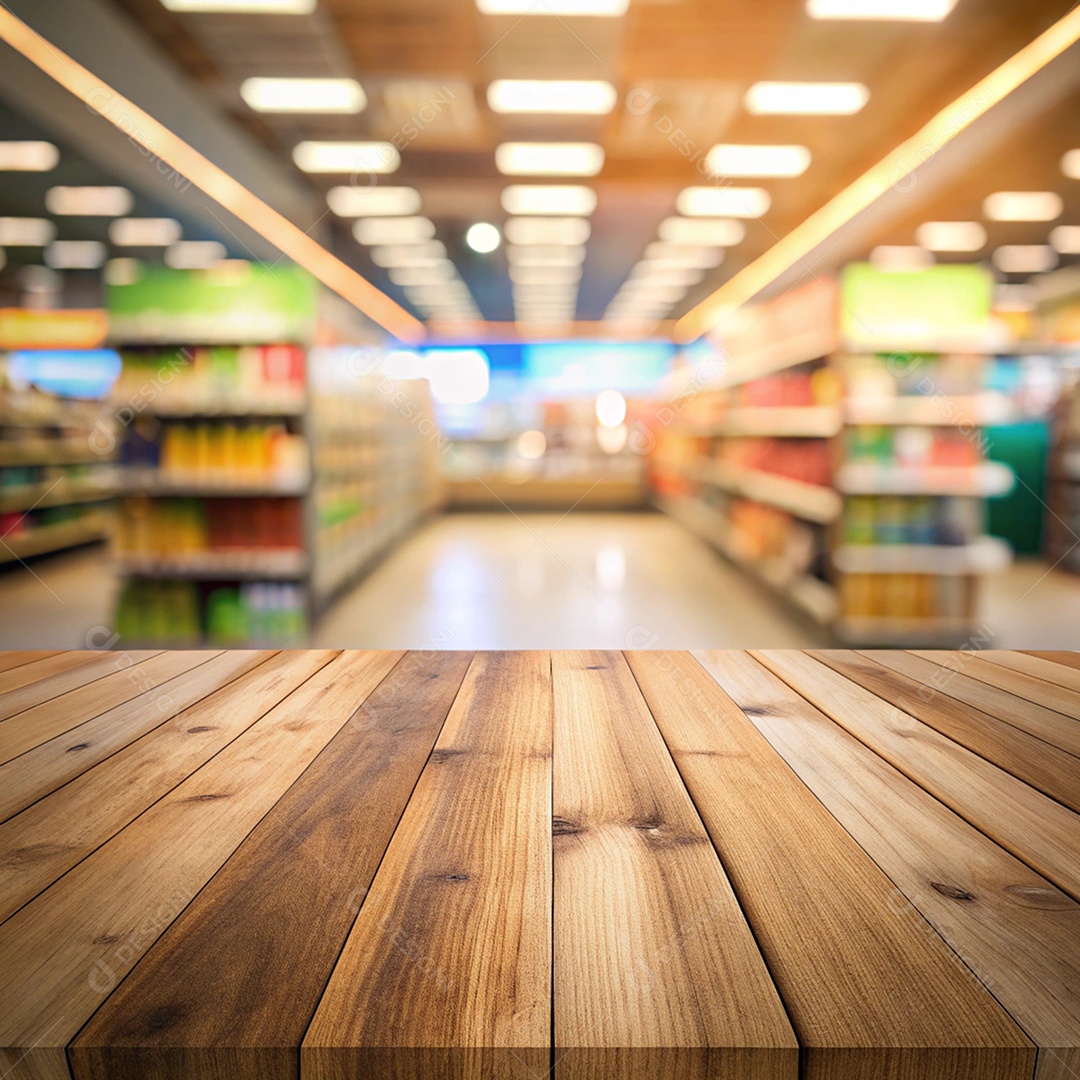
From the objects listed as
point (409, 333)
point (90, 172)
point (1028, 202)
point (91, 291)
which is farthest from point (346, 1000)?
point (409, 333)

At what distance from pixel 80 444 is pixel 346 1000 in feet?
32.2

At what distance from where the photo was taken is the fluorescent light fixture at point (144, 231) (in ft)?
21.5

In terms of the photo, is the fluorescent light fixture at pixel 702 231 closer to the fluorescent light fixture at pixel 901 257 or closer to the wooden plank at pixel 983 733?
the fluorescent light fixture at pixel 901 257

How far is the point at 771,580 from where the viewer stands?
6324 millimetres

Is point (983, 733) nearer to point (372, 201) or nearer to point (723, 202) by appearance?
point (723, 202)

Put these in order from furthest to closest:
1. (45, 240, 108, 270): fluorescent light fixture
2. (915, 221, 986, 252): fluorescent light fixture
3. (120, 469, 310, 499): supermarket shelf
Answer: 1. (45, 240, 108, 270): fluorescent light fixture
2. (915, 221, 986, 252): fluorescent light fixture
3. (120, 469, 310, 499): supermarket shelf

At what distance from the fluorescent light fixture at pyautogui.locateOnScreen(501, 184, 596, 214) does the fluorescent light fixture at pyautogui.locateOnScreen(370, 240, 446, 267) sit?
1.60 m

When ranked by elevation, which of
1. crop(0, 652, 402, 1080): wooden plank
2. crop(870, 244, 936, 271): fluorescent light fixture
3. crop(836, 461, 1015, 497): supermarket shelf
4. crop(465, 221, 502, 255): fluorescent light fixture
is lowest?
crop(0, 652, 402, 1080): wooden plank

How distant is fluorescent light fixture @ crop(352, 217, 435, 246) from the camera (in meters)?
7.35

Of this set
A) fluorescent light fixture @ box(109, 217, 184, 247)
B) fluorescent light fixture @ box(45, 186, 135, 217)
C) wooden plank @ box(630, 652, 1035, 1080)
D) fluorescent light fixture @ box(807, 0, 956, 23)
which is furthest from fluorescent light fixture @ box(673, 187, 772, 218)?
wooden plank @ box(630, 652, 1035, 1080)

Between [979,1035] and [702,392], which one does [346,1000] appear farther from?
[702,392]

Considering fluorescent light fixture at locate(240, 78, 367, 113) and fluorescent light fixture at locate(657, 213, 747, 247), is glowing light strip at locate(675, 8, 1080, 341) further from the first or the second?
fluorescent light fixture at locate(240, 78, 367, 113)

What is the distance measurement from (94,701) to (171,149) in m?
4.45

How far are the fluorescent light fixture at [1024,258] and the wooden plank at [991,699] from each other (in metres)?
6.85
